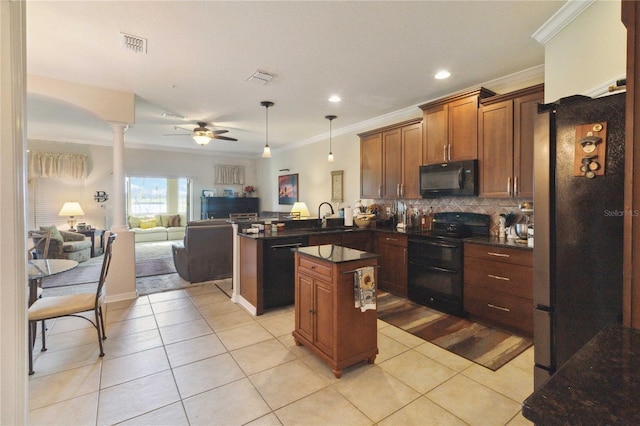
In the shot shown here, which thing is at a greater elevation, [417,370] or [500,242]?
[500,242]

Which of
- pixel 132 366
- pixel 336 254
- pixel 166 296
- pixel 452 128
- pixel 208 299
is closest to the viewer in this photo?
pixel 132 366

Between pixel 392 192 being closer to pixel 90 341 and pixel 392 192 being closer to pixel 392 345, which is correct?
pixel 392 345

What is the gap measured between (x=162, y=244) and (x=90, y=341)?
609cm

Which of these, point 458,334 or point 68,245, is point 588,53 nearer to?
point 458,334

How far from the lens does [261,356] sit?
2.55 m

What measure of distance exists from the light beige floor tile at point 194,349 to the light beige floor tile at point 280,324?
524 millimetres

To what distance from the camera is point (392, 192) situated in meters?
4.48

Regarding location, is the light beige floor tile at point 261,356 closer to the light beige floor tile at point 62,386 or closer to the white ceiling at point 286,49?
the light beige floor tile at point 62,386

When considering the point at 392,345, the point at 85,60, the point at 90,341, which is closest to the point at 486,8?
the point at 392,345

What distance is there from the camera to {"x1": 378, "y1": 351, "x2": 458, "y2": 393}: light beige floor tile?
217 cm

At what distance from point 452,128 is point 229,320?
11.5 feet

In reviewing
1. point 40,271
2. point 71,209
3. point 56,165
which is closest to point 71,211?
point 71,209

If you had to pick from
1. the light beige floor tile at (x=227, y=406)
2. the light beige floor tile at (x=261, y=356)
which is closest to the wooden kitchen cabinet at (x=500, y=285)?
the light beige floor tile at (x=261, y=356)

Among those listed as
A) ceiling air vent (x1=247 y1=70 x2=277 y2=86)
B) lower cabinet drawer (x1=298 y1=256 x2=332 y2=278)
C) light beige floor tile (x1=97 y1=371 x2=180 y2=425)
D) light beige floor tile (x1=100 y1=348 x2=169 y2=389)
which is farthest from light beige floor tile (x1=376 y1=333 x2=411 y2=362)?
ceiling air vent (x1=247 y1=70 x2=277 y2=86)
